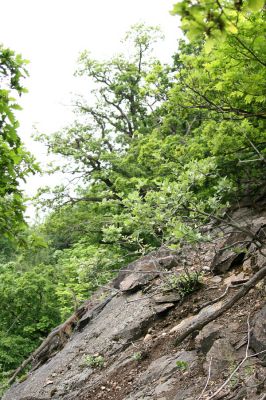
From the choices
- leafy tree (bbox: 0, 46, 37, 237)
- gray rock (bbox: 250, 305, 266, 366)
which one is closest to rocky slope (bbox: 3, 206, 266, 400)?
gray rock (bbox: 250, 305, 266, 366)

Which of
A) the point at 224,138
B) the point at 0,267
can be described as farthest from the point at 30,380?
the point at 0,267

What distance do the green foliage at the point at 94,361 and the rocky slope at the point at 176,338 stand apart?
0.06 ft

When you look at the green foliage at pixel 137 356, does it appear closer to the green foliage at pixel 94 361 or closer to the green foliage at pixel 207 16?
the green foliage at pixel 94 361

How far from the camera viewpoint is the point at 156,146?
13164 mm

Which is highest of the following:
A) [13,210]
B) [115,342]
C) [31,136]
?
[31,136]

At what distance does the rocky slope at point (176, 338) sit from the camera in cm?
482

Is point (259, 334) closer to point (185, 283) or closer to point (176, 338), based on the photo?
point (176, 338)

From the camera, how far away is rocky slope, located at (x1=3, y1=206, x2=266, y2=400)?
4820 millimetres

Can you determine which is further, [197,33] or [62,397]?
[62,397]

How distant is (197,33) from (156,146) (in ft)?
37.7

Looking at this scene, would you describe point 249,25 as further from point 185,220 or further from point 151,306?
point 151,306

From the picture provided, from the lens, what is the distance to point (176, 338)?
608 centimetres

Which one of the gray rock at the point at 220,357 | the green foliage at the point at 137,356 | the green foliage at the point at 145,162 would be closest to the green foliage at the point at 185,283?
the green foliage at the point at 145,162

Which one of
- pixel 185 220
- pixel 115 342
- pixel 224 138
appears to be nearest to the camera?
pixel 185 220
